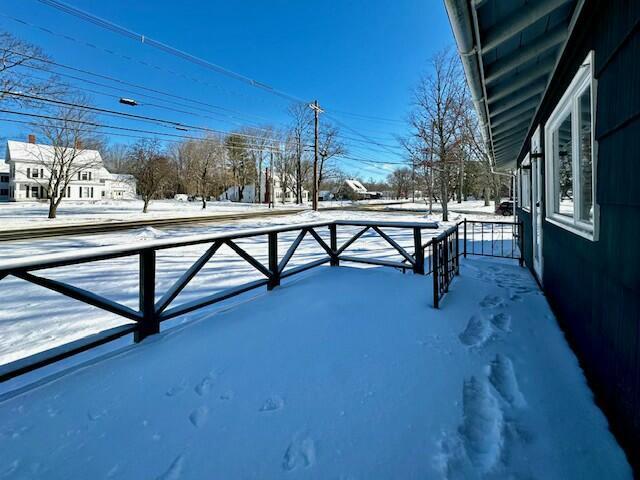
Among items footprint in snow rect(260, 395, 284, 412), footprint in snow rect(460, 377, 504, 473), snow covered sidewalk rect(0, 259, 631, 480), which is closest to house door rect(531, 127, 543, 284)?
snow covered sidewalk rect(0, 259, 631, 480)

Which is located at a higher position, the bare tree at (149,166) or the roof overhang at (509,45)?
the bare tree at (149,166)

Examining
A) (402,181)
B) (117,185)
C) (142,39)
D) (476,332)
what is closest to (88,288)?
(476,332)

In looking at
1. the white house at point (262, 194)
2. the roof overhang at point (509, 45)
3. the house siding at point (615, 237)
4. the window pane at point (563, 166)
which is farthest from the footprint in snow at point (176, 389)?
the white house at point (262, 194)

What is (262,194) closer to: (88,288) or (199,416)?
(88,288)

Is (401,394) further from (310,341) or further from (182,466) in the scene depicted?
(182,466)

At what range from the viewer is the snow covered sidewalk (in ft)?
4.75

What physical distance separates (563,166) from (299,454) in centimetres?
400

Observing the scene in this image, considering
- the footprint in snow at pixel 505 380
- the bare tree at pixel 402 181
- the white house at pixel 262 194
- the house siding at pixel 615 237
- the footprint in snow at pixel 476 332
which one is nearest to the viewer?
the house siding at pixel 615 237

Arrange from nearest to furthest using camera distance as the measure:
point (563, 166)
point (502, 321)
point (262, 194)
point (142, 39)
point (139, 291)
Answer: point (139, 291) → point (502, 321) → point (563, 166) → point (142, 39) → point (262, 194)

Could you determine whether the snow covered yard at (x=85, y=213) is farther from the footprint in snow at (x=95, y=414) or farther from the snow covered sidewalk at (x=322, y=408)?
the footprint in snow at (x=95, y=414)

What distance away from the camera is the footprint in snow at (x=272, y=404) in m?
1.82

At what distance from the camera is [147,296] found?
2.77 m

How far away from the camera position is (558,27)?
255cm

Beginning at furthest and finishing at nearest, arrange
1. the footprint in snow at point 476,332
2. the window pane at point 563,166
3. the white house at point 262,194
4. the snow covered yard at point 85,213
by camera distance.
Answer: the white house at point 262,194 → the snow covered yard at point 85,213 → the window pane at point 563,166 → the footprint in snow at point 476,332
